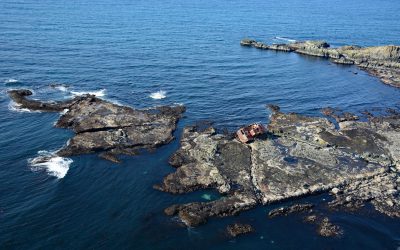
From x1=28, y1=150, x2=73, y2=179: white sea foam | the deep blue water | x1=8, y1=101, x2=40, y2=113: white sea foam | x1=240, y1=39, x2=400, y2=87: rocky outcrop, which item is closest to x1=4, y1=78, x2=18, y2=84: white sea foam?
the deep blue water

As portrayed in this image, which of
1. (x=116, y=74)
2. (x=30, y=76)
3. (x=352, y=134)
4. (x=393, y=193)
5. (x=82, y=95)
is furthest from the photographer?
(x=116, y=74)

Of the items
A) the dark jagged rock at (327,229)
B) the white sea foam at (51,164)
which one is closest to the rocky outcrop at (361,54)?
the dark jagged rock at (327,229)

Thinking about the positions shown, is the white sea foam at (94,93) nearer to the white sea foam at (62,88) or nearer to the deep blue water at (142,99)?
the deep blue water at (142,99)

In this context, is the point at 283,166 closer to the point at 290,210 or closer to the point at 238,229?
the point at 290,210

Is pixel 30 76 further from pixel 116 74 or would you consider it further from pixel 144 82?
pixel 144 82

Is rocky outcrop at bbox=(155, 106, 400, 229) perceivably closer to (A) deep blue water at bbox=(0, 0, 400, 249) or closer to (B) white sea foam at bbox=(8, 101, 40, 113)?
(A) deep blue water at bbox=(0, 0, 400, 249)

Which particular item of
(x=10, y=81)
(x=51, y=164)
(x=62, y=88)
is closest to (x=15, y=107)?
(x=62, y=88)

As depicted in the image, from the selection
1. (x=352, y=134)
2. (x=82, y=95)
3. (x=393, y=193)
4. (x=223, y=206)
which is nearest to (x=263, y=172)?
(x=223, y=206)
